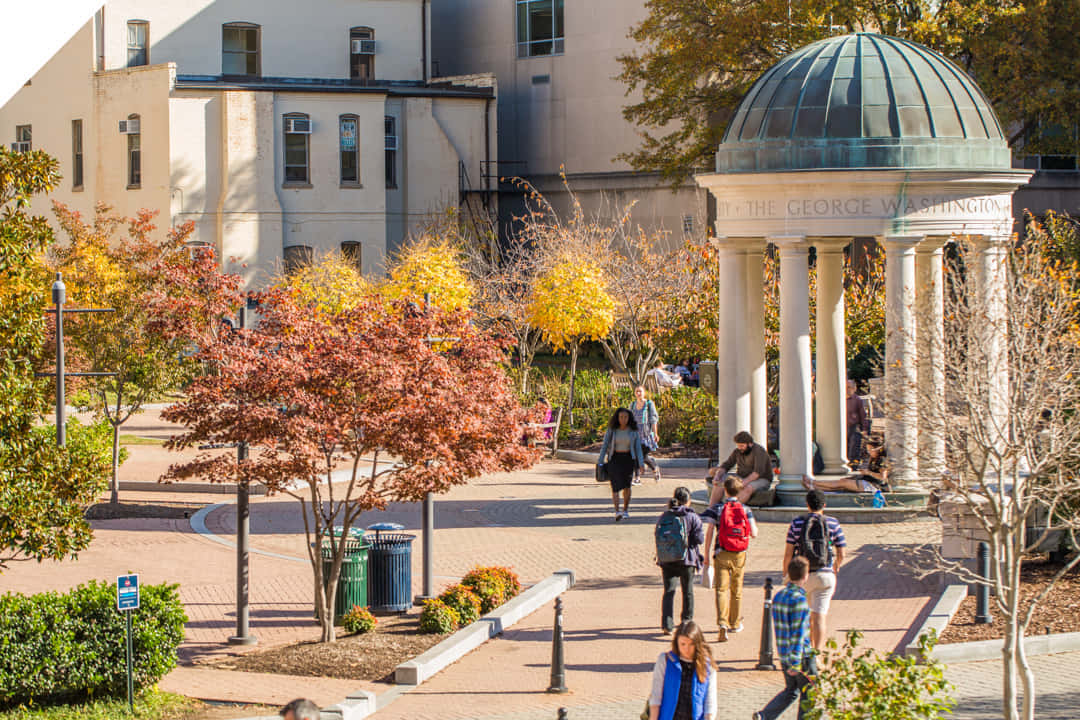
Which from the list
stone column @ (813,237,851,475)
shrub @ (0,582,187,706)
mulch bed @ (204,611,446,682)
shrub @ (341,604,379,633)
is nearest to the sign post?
shrub @ (0,582,187,706)

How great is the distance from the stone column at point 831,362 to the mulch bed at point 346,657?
9.90m

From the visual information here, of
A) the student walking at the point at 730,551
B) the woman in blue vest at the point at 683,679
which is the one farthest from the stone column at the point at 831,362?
the woman in blue vest at the point at 683,679

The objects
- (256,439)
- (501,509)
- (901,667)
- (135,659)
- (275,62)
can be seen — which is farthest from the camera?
(275,62)

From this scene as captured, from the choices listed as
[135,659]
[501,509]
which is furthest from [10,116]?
[135,659]

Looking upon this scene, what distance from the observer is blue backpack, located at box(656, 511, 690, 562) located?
15.2 m

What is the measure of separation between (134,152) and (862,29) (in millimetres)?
24197

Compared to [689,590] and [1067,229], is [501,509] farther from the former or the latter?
[1067,229]

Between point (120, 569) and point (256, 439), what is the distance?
18.7 ft

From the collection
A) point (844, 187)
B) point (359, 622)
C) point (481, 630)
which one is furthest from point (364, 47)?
point (481, 630)

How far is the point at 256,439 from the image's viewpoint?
15.0 metres

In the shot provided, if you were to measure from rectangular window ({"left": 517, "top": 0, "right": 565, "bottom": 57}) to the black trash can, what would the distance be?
39.5 meters

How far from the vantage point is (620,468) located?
74.0 feet

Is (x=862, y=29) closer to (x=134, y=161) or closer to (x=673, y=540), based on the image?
(x=134, y=161)

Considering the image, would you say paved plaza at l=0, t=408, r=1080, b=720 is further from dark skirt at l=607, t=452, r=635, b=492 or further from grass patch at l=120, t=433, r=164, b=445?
grass patch at l=120, t=433, r=164, b=445
